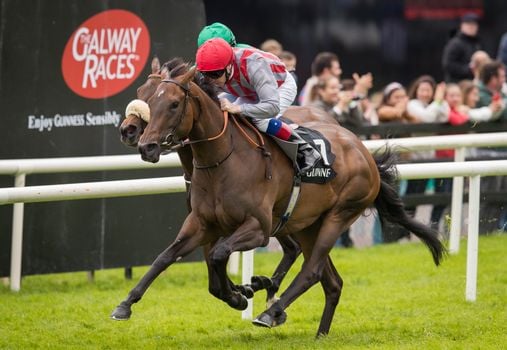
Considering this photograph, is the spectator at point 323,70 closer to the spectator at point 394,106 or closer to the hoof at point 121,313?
the spectator at point 394,106

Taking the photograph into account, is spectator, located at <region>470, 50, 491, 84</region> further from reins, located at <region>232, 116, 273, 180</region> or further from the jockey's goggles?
the jockey's goggles

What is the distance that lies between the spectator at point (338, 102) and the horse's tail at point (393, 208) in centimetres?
282

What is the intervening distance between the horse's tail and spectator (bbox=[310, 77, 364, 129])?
2825 millimetres

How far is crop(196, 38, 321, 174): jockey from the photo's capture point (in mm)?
7246

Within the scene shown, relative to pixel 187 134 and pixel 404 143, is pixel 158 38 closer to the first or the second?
pixel 404 143

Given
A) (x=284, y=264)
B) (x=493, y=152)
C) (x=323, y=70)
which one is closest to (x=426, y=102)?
(x=493, y=152)

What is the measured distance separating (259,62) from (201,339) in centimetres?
173

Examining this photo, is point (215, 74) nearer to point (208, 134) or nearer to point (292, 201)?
point (208, 134)

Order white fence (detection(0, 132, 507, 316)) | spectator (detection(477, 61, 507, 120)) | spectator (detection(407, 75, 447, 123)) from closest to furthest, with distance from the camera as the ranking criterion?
1. white fence (detection(0, 132, 507, 316))
2. spectator (detection(407, 75, 447, 123))
3. spectator (detection(477, 61, 507, 120))

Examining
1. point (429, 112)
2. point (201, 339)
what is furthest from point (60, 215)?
point (429, 112)

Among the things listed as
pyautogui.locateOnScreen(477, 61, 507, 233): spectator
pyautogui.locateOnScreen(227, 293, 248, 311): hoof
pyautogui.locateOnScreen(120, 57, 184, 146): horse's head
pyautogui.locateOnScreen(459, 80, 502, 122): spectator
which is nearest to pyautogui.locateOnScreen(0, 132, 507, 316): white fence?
pyautogui.locateOnScreen(227, 293, 248, 311): hoof

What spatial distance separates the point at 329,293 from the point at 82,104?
272cm

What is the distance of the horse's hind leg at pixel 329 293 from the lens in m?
7.98

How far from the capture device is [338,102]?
11609 mm
